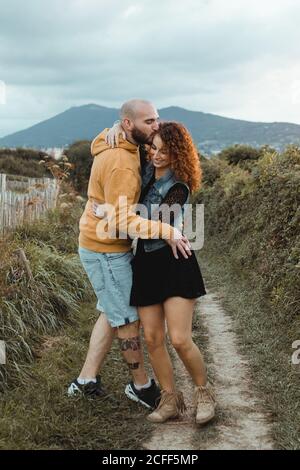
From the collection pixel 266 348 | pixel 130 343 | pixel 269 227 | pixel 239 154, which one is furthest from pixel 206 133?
pixel 130 343

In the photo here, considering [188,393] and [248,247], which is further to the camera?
[248,247]

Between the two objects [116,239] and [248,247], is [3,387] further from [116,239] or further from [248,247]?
[248,247]

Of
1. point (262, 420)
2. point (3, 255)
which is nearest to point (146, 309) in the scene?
point (262, 420)

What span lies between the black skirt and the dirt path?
90cm

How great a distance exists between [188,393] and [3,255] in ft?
9.25

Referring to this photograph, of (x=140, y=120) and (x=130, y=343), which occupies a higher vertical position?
(x=140, y=120)

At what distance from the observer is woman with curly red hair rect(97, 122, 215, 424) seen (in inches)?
161

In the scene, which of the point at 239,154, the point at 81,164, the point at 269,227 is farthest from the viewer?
the point at 81,164

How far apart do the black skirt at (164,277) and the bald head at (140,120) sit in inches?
29.1

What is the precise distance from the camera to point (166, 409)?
4.27 m

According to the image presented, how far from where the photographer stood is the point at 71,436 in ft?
13.1

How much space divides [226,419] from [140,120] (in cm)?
220

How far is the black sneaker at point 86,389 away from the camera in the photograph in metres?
4.54

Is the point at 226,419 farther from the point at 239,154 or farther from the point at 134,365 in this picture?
the point at 239,154
